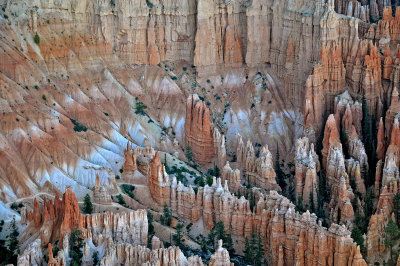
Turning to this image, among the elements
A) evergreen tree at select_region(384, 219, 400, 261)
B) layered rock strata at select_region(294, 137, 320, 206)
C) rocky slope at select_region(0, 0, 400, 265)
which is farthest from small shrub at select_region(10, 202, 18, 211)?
evergreen tree at select_region(384, 219, 400, 261)

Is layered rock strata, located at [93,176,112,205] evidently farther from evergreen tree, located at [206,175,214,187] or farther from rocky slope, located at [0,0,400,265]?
evergreen tree, located at [206,175,214,187]

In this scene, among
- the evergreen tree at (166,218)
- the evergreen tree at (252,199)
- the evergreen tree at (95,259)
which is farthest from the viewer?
the evergreen tree at (252,199)

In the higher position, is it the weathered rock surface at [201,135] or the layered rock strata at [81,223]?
the weathered rock surface at [201,135]

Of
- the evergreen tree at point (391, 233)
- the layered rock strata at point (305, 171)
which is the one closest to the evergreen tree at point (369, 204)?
the evergreen tree at point (391, 233)

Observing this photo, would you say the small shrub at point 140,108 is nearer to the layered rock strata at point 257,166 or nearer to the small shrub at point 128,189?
the layered rock strata at point 257,166

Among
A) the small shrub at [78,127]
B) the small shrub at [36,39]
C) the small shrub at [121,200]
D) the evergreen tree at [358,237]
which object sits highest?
the small shrub at [36,39]

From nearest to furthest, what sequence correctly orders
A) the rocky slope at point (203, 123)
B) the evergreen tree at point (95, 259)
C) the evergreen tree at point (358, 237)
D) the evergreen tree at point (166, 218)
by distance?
the evergreen tree at point (95, 259) → the evergreen tree at point (358, 237) → the rocky slope at point (203, 123) → the evergreen tree at point (166, 218)
